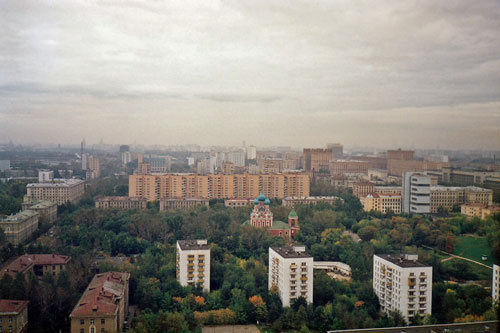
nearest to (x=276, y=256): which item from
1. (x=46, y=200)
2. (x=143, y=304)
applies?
(x=143, y=304)

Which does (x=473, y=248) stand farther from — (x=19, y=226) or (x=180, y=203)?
(x=19, y=226)

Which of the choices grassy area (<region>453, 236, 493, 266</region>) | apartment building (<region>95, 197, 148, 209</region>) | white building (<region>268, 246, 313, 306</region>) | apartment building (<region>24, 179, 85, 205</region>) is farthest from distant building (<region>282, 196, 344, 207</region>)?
white building (<region>268, 246, 313, 306</region>)

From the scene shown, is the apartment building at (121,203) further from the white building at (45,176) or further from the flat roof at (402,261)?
the flat roof at (402,261)

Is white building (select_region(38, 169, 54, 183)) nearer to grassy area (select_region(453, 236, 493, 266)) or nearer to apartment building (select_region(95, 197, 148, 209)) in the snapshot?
apartment building (select_region(95, 197, 148, 209))

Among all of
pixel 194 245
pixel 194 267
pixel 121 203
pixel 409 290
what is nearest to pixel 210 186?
pixel 121 203

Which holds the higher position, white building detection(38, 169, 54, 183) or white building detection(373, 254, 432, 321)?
white building detection(38, 169, 54, 183)
